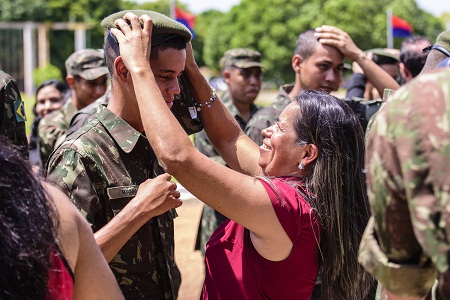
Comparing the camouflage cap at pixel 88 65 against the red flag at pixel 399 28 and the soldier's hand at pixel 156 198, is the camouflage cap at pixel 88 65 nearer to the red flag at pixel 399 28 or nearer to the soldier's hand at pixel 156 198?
the soldier's hand at pixel 156 198

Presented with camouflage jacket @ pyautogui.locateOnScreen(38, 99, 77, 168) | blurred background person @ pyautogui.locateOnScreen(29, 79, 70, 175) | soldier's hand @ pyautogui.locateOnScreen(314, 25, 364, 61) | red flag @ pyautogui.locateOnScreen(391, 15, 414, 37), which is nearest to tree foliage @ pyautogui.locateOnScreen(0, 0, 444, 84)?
red flag @ pyautogui.locateOnScreen(391, 15, 414, 37)

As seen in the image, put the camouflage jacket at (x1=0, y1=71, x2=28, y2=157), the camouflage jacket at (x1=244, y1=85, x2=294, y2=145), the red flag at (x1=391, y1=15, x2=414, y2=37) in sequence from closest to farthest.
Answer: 1. the camouflage jacket at (x1=0, y1=71, x2=28, y2=157)
2. the camouflage jacket at (x1=244, y1=85, x2=294, y2=145)
3. the red flag at (x1=391, y1=15, x2=414, y2=37)

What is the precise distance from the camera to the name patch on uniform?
264 cm

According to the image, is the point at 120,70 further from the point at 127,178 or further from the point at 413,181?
the point at 413,181

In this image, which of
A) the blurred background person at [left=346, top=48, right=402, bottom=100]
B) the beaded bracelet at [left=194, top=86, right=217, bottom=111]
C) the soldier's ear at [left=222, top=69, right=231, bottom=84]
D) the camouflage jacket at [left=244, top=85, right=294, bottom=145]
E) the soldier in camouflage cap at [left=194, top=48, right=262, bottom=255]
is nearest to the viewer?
the beaded bracelet at [left=194, top=86, right=217, bottom=111]

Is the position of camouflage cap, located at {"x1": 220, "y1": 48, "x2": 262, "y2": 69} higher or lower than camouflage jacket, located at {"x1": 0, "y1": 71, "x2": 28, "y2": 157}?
lower

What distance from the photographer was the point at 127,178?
2.73m

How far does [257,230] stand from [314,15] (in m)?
40.5

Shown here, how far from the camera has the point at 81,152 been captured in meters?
2.61

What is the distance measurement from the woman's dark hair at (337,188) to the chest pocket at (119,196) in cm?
72

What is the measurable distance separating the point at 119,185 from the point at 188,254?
16.7 feet

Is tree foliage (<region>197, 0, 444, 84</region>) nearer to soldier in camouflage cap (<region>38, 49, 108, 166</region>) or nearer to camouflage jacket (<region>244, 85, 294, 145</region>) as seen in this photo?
soldier in camouflage cap (<region>38, 49, 108, 166</region>)

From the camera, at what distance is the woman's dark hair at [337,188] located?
103 inches

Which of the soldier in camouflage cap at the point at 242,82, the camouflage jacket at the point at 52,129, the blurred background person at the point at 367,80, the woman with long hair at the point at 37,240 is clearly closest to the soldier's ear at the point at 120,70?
the woman with long hair at the point at 37,240
